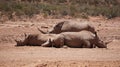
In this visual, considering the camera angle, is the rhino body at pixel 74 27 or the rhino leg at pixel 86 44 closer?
the rhino leg at pixel 86 44

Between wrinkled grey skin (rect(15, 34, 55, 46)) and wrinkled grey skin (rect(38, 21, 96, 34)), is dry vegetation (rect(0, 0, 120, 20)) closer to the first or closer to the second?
wrinkled grey skin (rect(38, 21, 96, 34))

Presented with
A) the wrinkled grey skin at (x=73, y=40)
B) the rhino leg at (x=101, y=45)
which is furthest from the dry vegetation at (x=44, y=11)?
the rhino leg at (x=101, y=45)

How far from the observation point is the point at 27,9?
36.8 m

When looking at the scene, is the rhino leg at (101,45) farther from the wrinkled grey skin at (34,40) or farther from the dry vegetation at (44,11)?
the dry vegetation at (44,11)

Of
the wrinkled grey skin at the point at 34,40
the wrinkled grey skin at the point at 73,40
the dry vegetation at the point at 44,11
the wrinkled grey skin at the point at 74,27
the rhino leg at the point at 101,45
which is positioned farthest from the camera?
the dry vegetation at the point at 44,11

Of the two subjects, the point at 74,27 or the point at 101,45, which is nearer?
the point at 101,45

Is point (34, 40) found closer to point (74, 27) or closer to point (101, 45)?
point (74, 27)

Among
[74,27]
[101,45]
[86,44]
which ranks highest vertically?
[74,27]

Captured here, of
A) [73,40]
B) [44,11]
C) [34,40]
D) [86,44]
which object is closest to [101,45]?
[86,44]

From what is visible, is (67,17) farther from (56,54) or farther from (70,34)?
(56,54)

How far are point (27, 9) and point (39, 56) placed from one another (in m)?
22.1

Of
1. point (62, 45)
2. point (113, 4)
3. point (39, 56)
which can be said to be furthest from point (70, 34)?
point (113, 4)

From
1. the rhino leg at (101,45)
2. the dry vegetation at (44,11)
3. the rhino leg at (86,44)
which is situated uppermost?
the rhino leg at (86,44)

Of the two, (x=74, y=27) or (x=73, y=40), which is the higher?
(x=74, y=27)
